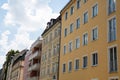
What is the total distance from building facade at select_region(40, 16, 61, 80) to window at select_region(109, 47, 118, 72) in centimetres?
1813

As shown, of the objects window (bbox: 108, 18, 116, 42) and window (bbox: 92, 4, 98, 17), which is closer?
window (bbox: 108, 18, 116, 42)

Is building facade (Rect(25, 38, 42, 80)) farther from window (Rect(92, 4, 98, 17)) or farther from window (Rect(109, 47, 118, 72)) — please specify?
window (Rect(109, 47, 118, 72))

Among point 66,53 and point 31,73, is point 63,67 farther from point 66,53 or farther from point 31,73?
point 31,73

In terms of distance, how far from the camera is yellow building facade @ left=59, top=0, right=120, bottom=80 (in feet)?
83.4

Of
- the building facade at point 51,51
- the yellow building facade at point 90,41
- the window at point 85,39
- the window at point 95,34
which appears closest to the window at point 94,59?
the yellow building facade at point 90,41

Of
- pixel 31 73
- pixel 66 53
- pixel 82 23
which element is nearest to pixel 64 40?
pixel 66 53

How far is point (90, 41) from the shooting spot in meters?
30.6

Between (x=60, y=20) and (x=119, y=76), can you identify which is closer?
(x=119, y=76)

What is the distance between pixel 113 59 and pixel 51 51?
24477mm

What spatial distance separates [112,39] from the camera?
25.8 metres

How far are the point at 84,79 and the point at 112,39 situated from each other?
7.59 m

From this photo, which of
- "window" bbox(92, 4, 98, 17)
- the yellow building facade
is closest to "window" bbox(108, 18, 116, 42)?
the yellow building facade

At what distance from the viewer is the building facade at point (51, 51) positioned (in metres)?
44.2

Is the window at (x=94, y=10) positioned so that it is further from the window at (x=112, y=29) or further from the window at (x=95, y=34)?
the window at (x=112, y=29)
